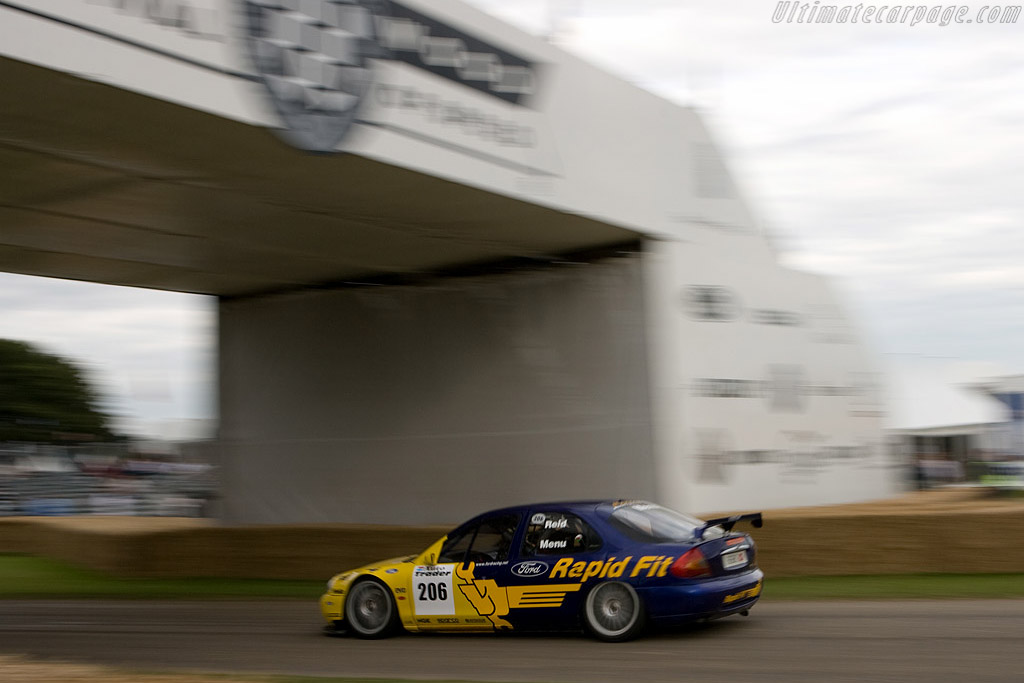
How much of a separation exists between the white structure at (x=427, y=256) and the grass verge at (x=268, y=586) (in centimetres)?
236

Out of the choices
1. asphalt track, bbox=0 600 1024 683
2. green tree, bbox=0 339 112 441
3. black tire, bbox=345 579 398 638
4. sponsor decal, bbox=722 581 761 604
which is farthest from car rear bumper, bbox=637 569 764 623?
green tree, bbox=0 339 112 441

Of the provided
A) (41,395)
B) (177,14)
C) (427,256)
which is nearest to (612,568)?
(177,14)

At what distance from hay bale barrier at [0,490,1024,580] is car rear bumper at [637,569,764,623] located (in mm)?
4723

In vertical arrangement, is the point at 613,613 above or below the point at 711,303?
below

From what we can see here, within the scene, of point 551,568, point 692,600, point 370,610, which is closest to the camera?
point 692,600

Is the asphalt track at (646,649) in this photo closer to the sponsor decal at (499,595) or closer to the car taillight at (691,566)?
the sponsor decal at (499,595)

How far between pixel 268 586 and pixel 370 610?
662cm

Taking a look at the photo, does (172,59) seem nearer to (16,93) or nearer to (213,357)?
(16,93)

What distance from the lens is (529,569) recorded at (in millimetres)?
9297

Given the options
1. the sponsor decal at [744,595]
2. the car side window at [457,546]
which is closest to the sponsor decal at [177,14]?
the car side window at [457,546]

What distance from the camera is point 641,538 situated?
29.6ft

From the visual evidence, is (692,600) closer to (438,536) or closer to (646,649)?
(646,649)

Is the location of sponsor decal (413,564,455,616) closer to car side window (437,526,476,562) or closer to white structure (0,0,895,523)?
car side window (437,526,476,562)

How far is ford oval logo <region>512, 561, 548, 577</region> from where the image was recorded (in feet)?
30.3
